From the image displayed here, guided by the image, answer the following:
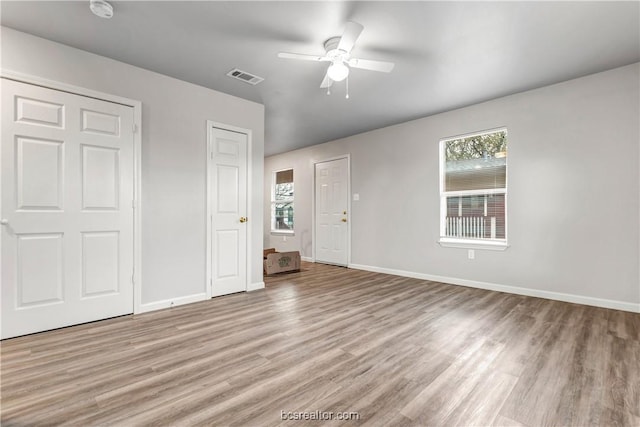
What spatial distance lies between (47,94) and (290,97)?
8.18 feet

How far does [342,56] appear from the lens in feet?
8.30

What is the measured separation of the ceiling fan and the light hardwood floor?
2.27 metres

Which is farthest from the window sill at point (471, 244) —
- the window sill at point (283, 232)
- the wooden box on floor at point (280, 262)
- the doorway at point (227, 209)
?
the window sill at point (283, 232)

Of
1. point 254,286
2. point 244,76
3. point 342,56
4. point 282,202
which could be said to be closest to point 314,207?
point 282,202

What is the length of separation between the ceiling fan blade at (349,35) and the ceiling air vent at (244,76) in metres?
1.31

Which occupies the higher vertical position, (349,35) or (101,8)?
(101,8)

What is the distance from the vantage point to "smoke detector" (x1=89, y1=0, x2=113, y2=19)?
2.14 metres

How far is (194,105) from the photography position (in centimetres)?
355

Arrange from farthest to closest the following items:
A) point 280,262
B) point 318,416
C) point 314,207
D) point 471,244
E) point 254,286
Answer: point 314,207 < point 280,262 < point 471,244 < point 254,286 < point 318,416

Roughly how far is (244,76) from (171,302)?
8.86ft

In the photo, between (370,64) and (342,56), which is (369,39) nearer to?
(370,64)

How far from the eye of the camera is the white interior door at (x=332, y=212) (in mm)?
5961

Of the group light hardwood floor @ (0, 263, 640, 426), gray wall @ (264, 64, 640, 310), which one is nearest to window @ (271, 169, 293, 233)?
gray wall @ (264, 64, 640, 310)

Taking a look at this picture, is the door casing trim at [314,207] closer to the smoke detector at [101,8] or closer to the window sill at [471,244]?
the window sill at [471,244]
